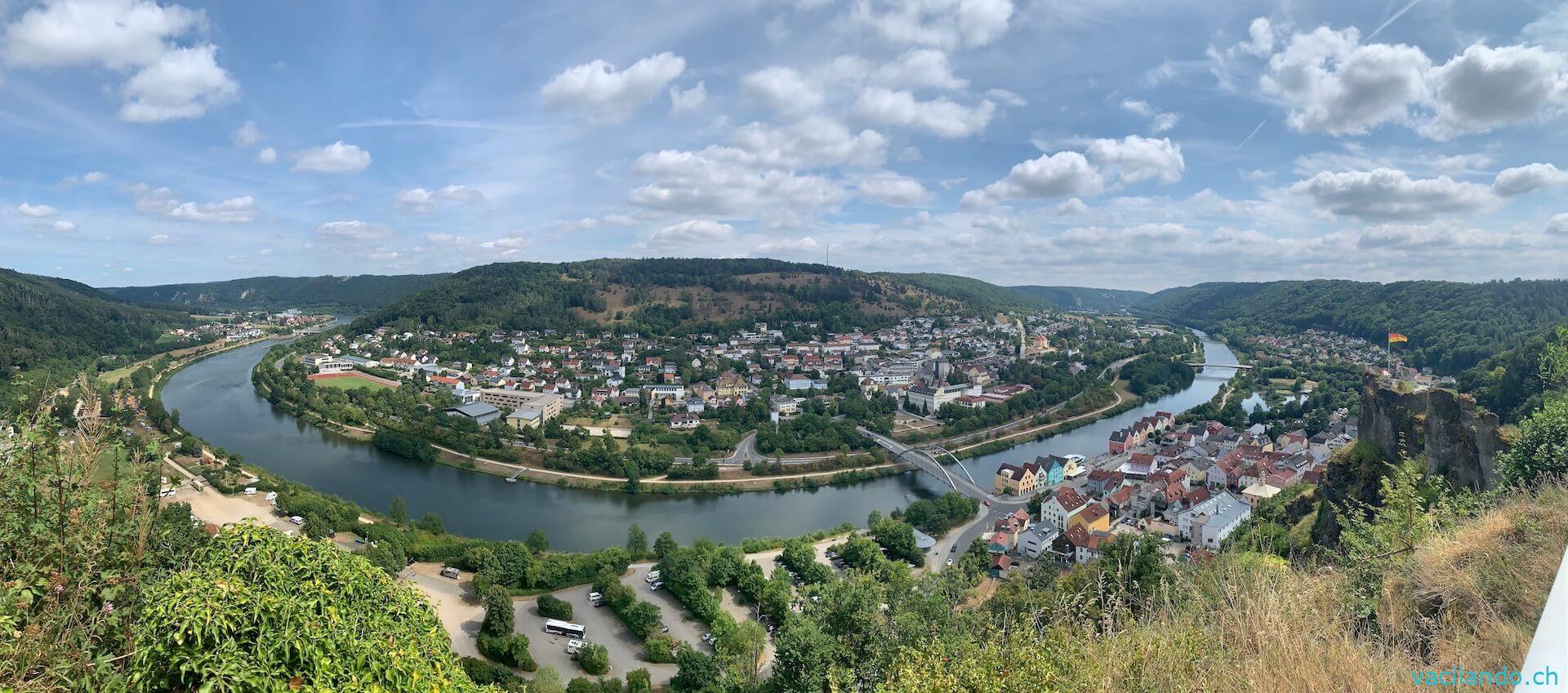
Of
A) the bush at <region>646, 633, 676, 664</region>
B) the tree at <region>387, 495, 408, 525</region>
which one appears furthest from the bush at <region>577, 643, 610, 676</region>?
the tree at <region>387, 495, 408, 525</region>

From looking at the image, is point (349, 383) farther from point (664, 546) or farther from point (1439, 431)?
point (1439, 431)

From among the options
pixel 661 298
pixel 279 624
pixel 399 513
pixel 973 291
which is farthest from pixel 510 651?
pixel 973 291

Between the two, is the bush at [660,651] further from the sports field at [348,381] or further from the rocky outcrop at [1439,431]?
the sports field at [348,381]

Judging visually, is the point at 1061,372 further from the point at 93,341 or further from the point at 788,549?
the point at 93,341

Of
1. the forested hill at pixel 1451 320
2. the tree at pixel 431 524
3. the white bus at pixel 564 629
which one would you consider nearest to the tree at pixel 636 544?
the white bus at pixel 564 629

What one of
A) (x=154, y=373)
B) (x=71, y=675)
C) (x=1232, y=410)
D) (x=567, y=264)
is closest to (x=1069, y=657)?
(x=71, y=675)

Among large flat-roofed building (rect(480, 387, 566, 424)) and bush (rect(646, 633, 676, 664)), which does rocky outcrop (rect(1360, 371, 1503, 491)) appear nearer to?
bush (rect(646, 633, 676, 664))
